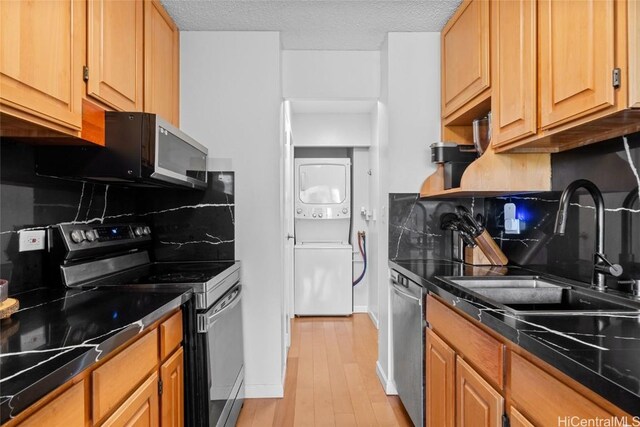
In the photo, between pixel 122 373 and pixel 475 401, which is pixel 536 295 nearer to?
pixel 475 401

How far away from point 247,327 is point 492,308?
5.42 ft

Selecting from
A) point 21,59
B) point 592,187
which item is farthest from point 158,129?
point 592,187

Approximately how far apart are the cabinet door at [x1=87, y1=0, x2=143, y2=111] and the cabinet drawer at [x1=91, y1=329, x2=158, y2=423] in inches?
36.7

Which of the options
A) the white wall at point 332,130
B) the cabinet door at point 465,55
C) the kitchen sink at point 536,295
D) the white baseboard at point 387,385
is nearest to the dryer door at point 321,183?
the white wall at point 332,130

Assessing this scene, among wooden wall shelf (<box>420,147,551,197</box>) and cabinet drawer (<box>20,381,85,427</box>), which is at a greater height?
wooden wall shelf (<box>420,147,551,197</box>)

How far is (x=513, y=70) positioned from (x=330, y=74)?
1.39 meters

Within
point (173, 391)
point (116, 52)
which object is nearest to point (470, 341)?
point (173, 391)

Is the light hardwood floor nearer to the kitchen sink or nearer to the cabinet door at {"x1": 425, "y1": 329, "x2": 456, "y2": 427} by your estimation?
the cabinet door at {"x1": 425, "y1": 329, "x2": 456, "y2": 427}

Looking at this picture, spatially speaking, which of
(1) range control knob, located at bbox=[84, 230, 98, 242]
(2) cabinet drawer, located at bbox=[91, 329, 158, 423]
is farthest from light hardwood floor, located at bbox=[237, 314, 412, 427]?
(1) range control knob, located at bbox=[84, 230, 98, 242]

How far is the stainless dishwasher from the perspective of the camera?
1.83m

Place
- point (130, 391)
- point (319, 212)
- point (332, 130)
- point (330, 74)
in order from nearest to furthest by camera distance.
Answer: point (130, 391)
point (330, 74)
point (332, 130)
point (319, 212)

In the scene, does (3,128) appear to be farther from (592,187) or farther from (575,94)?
(592,187)

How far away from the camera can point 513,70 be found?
5.19 ft

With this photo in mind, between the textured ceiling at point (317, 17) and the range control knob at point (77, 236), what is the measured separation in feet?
4.35
